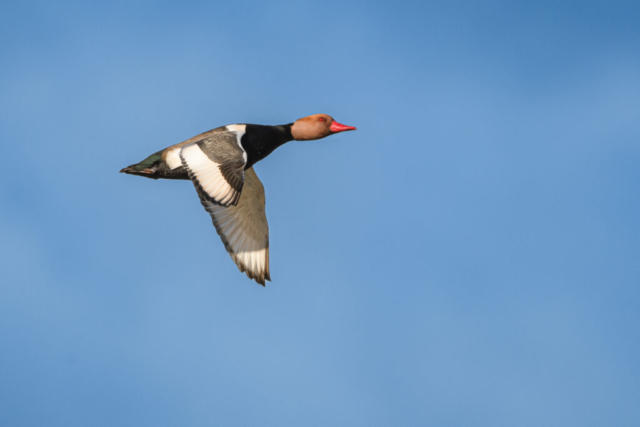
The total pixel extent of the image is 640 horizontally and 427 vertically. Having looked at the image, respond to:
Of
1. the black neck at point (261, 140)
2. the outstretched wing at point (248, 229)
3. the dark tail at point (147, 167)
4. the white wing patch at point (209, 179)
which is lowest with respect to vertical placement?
the outstretched wing at point (248, 229)

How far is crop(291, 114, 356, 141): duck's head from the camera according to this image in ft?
41.2

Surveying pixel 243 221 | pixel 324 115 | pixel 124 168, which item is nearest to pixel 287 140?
pixel 324 115

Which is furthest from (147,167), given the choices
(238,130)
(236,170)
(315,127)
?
(315,127)

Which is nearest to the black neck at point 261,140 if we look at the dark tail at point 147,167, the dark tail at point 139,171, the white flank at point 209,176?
the white flank at point 209,176

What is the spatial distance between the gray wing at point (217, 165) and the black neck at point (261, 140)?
27 cm

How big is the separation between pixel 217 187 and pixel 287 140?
2520 mm

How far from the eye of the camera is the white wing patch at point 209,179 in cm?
1017

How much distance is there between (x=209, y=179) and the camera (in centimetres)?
1042

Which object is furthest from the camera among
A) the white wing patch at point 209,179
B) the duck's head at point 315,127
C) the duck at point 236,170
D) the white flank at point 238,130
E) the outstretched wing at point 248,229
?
the outstretched wing at point 248,229

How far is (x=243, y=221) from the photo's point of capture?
13.5 metres

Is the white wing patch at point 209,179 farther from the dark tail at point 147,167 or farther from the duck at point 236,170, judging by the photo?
the dark tail at point 147,167

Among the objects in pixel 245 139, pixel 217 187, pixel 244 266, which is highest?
pixel 245 139

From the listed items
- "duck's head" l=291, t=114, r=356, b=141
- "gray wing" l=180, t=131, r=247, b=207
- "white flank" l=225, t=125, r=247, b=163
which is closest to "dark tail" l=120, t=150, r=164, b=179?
"gray wing" l=180, t=131, r=247, b=207

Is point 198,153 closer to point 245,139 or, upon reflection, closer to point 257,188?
point 245,139
